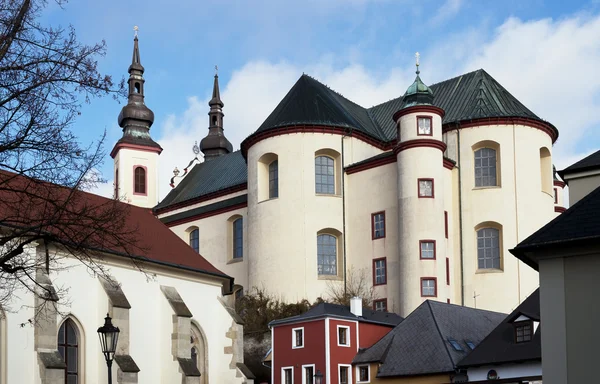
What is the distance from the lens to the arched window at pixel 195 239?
204ft

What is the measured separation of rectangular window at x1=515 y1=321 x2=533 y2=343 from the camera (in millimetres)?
32938

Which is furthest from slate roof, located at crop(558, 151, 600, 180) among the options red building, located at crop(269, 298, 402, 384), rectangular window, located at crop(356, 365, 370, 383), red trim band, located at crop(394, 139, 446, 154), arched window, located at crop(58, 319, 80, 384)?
red trim band, located at crop(394, 139, 446, 154)

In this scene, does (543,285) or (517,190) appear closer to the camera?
(543,285)

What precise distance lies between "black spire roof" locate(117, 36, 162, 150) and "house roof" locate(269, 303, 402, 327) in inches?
1317

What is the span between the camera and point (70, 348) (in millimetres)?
30250

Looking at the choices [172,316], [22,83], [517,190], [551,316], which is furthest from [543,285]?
[517,190]

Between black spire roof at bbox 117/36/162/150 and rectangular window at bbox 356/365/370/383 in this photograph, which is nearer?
rectangular window at bbox 356/365/370/383

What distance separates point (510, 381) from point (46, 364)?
15.5 metres

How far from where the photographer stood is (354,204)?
52938 millimetres

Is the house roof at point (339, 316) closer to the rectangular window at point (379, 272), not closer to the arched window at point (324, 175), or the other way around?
the rectangular window at point (379, 272)

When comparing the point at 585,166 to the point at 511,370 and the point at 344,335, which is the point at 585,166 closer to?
the point at 511,370

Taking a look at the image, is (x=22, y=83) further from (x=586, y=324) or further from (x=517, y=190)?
(x=517, y=190)

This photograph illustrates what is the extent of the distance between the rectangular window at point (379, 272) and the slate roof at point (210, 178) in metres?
13.2

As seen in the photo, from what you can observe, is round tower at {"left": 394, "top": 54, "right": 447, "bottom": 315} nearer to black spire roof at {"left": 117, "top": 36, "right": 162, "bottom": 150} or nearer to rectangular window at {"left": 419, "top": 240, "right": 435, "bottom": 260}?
rectangular window at {"left": 419, "top": 240, "right": 435, "bottom": 260}
